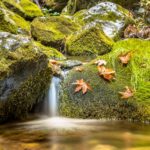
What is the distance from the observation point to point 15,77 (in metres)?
4.85

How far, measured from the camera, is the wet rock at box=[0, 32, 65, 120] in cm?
477

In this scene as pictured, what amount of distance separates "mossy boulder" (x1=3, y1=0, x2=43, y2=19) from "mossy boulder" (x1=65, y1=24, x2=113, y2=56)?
3235mm

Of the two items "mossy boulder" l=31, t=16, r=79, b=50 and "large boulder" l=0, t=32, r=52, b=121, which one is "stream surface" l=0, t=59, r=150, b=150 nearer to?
"large boulder" l=0, t=32, r=52, b=121

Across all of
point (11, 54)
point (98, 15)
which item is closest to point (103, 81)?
point (11, 54)

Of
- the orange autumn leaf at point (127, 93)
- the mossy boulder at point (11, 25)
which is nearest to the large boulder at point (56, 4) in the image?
the mossy boulder at point (11, 25)

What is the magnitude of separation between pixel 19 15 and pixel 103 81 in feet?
19.9

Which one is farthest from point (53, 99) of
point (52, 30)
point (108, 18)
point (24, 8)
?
point (24, 8)

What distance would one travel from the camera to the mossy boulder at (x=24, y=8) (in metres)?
10.8

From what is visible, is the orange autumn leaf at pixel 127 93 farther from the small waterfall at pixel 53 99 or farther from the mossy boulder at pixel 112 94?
the small waterfall at pixel 53 99

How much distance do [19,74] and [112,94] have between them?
1.44 meters

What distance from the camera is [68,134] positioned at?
15.0 feet

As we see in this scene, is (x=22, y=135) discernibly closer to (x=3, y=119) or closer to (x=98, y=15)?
(x=3, y=119)

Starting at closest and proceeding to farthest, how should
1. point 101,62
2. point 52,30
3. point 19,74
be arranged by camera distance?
point 19,74, point 101,62, point 52,30

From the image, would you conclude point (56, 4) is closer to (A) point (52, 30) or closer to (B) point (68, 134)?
(A) point (52, 30)
